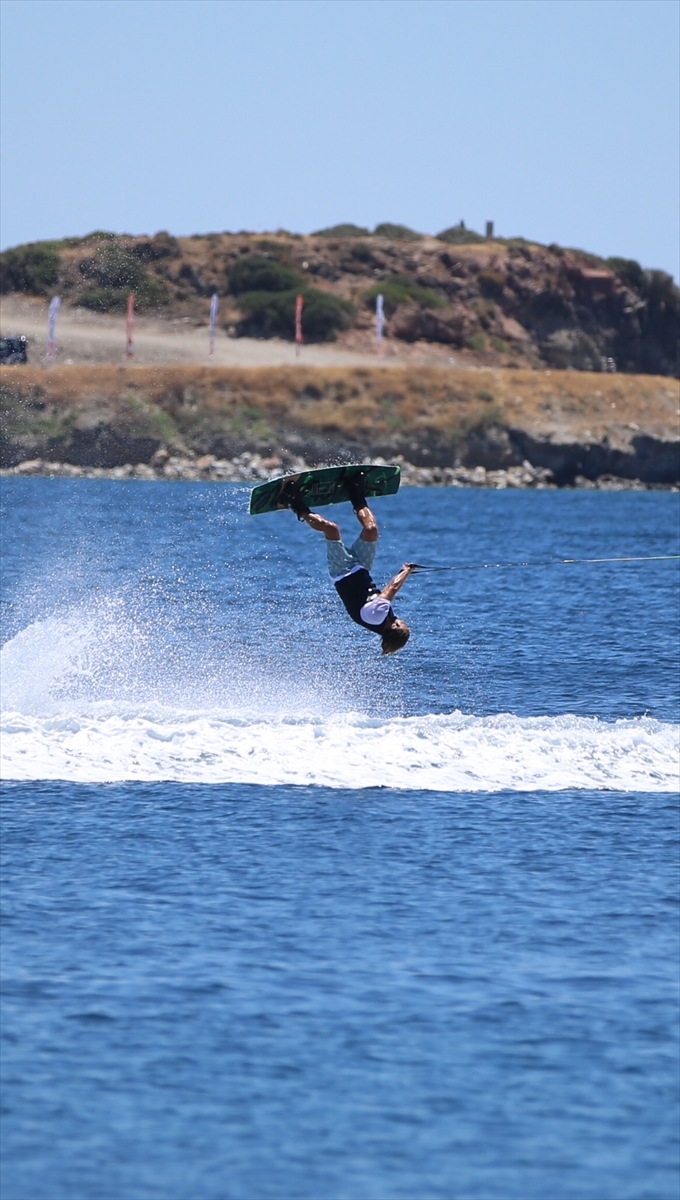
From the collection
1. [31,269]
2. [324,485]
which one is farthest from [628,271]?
[324,485]

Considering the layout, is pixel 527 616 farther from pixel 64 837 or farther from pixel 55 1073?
pixel 55 1073

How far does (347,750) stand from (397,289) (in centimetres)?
8009

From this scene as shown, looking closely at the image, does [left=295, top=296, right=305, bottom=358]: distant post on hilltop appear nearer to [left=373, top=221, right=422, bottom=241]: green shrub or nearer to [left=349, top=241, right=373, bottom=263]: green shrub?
[left=349, top=241, right=373, bottom=263]: green shrub

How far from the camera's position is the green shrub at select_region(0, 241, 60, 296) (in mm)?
86250

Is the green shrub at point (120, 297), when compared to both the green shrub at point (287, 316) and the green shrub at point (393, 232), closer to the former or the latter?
the green shrub at point (287, 316)

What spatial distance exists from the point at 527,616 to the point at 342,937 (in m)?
19.2

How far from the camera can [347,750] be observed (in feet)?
51.2

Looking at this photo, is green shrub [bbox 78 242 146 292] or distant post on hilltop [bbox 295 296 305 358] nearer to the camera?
distant post on hilltop [bbox 295 296 305 358]

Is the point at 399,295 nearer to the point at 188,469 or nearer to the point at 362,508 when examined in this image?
the point at 188,469

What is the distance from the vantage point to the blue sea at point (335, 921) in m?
7.75

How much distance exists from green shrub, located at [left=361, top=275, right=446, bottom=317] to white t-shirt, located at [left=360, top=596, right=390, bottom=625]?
7805 cm

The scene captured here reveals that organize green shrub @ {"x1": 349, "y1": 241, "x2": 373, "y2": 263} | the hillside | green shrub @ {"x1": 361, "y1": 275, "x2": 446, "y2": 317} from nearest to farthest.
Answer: the hillside
green shrub @ {"x1": 361, "y1": 275, "x2": 446, "y2": 317}
green shrub @ {"x1": 349, "y1": 241, "x2": 373, "y2": 263}

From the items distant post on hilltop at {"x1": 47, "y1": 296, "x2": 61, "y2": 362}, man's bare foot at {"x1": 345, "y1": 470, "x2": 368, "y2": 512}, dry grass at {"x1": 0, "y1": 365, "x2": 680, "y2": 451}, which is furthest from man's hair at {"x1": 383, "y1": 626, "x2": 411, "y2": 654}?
distant post on hilltop at {"x1": 47, "y1": 296, "x2": 61, "y2": 362}

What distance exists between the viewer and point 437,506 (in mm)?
62156
